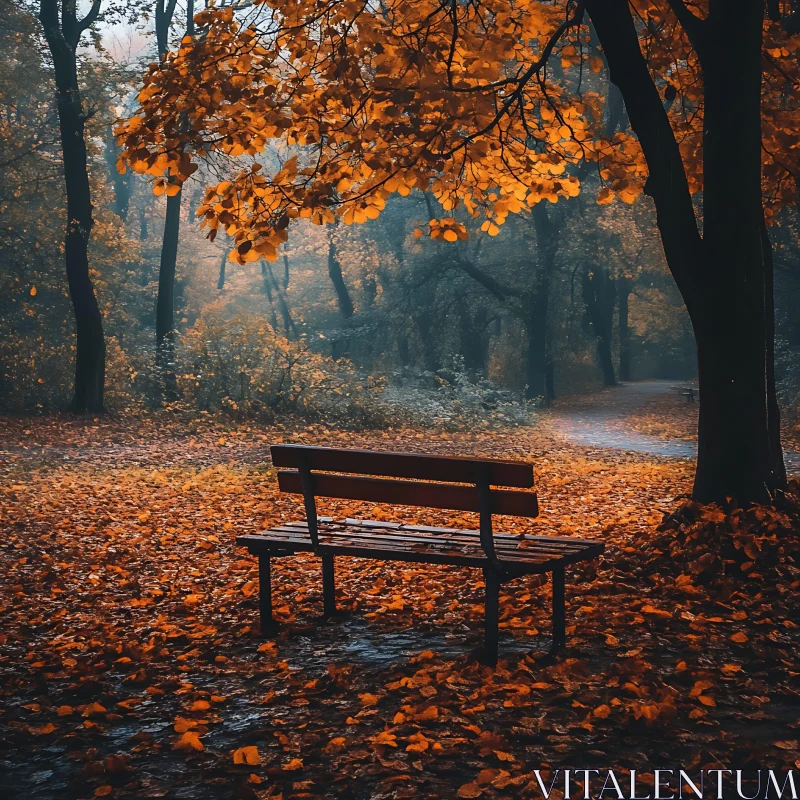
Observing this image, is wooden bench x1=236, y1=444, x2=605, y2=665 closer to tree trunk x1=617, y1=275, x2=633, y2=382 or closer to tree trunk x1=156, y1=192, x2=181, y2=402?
tree trunk x1=156, y1=192, x2=181, y2=402

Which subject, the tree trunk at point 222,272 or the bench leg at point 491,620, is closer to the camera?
the bench leg at point 491,620

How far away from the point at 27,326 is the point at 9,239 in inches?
118

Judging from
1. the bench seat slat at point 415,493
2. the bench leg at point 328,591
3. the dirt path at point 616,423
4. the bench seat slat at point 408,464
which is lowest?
the dirt path at point 616,423

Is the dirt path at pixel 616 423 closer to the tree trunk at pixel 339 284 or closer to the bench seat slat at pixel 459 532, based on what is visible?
the bench seat slat at pixel 459 532

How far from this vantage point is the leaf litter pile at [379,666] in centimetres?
345

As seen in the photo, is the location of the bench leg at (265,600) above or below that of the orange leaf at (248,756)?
above

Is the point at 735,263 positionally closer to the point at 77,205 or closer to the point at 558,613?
the point at 558,613

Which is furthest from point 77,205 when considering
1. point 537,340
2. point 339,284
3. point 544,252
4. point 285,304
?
point 285,304

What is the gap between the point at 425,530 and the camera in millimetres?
5316

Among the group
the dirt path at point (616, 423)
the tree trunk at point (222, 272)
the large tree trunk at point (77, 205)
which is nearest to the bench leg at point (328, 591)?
the dirt path at point (616, 423)

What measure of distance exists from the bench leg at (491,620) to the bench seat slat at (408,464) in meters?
0.51

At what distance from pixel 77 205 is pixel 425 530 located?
57.0 ft

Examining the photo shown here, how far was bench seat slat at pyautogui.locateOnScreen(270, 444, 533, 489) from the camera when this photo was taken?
171 inches

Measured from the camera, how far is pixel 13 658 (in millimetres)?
5020
